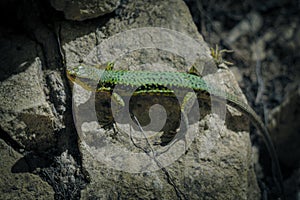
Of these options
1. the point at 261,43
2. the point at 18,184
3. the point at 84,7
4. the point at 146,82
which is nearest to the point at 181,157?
the point at 146,82

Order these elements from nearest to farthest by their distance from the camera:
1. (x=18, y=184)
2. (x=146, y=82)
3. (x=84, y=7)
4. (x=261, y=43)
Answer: (x=18, y=184), (x=146, y=82), (x=84, y=7), (x=261, y=43)

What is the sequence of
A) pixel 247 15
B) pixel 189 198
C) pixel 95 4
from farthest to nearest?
pixel 247 15, pixel 95 4, pixel 189 198

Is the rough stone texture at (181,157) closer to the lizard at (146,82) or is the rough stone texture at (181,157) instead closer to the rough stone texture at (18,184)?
the lizard at (146,82)

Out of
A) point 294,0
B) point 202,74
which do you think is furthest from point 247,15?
point 202,74

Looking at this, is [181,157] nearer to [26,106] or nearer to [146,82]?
[146,82]

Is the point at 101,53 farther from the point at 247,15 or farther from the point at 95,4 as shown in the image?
the point at 247,15

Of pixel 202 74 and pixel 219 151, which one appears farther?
pixel 202 74

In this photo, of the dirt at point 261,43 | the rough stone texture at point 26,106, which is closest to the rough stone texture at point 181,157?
the rough stone texture at point 26,106
